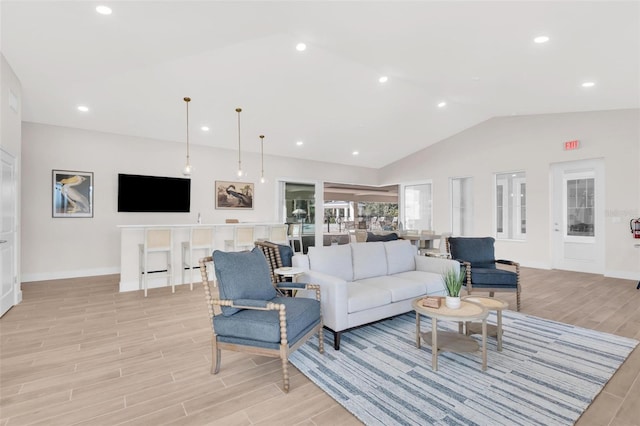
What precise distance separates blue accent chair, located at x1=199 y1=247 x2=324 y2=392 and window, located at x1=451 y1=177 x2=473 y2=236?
268 inches

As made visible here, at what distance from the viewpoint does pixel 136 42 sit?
3729 mm

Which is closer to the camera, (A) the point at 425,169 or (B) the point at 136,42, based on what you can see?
(B) the point at 136,42

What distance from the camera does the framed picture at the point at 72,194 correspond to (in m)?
6.05

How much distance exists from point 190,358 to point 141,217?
4984 millimetres

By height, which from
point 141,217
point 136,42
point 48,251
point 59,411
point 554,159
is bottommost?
point 59,411

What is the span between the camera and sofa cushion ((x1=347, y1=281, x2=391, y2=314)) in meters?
3.03

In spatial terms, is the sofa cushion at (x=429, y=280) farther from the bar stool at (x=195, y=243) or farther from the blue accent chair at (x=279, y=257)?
the bar stool at (x=195, y=243)

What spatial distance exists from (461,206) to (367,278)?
584 centimetres

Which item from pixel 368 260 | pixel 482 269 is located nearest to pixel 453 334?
pixel 368 260

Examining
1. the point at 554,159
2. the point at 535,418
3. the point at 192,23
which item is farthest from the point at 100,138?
the point at 554,159

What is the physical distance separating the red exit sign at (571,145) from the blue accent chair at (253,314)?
6581 millimetres

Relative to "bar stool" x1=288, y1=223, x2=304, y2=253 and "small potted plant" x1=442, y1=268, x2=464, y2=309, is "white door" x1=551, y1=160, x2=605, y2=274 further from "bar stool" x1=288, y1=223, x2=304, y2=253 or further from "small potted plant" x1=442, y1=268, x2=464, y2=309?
"bar stool" x1=288, y1=223, x2=304, y2=253

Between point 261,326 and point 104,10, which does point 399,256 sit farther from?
point 104,10

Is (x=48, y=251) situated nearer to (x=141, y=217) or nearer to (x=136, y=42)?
(x=141, y=217)
